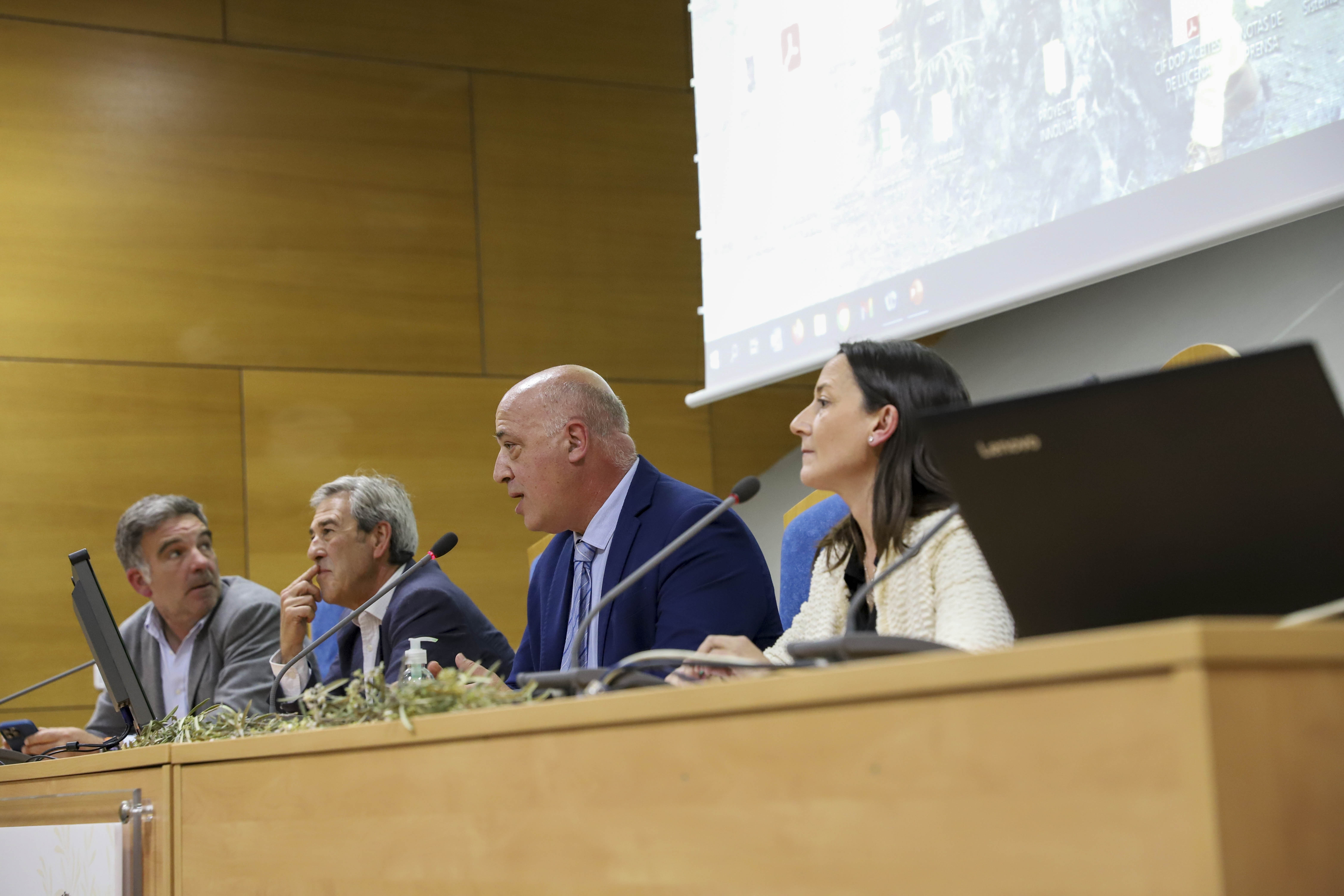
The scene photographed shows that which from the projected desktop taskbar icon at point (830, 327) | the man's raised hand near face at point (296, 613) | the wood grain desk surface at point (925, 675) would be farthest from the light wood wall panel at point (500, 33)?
the wood grain desk surface at point (925, 675)

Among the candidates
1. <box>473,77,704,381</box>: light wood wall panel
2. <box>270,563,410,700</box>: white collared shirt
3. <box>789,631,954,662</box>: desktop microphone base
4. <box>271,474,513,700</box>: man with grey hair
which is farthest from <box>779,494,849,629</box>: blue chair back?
<box>473,77,704,381</box>: light wood wall panel

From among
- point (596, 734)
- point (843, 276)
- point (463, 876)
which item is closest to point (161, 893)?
point (463, 876)

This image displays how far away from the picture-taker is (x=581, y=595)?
2.50m

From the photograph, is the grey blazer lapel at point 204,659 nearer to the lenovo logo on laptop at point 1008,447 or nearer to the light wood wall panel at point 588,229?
the light wood wall panel at point 588,229

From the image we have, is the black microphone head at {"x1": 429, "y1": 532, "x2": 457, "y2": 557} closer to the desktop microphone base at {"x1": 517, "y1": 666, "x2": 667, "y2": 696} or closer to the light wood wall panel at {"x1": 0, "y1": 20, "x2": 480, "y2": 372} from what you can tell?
the desktop microphone base at {"x1": 517, "y1": 666, "x2": 667, "y2": 696}

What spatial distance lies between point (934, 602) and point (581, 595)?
0.95 meters

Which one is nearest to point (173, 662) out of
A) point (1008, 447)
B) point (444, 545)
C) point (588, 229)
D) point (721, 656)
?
point (444, 545)

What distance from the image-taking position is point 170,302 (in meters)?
4.24

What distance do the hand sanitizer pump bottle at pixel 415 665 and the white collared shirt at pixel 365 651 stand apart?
3.66 feet

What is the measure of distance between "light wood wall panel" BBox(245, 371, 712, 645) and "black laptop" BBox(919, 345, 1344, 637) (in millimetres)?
3417

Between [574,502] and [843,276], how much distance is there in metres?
0.97

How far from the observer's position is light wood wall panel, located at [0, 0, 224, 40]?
4199 mm

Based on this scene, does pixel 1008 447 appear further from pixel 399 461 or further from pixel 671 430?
pixel 671 430

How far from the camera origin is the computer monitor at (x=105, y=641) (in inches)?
91.2
